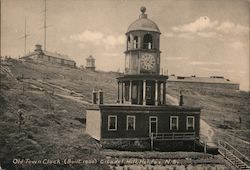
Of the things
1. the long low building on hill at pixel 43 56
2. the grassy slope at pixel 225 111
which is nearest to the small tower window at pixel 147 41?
the long low building on hill at pixel 43 56

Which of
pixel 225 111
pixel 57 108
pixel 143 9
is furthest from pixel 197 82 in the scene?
pixel 143 9

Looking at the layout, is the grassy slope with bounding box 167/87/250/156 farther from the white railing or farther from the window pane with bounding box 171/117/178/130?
the window pane with bounding box 171/117/178/130

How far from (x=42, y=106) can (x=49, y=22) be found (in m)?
10.7

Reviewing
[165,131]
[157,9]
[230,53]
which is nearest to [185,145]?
[165,131]

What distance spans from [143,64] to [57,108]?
10.2m

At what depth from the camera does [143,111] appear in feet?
70.8

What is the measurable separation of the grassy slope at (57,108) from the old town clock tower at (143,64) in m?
4.33

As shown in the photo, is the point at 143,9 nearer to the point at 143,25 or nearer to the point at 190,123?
the point at 143,25

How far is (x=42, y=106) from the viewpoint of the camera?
94.8 feet

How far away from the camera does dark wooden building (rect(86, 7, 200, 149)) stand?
21078 mm

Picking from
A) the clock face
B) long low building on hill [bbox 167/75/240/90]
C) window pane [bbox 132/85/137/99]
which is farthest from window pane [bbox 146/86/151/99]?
long low building on hill [bbox 167/75/240/90]

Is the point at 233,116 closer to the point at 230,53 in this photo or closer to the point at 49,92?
the point at 230,53

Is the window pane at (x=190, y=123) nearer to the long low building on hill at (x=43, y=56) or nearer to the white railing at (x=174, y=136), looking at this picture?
the white railing at (x=174, y=136)

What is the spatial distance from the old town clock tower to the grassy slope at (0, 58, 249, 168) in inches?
170
